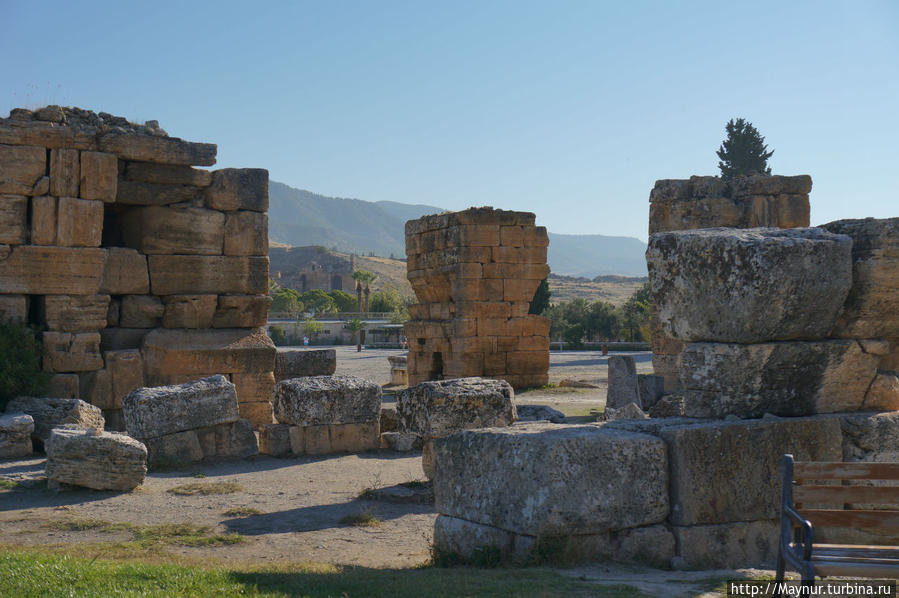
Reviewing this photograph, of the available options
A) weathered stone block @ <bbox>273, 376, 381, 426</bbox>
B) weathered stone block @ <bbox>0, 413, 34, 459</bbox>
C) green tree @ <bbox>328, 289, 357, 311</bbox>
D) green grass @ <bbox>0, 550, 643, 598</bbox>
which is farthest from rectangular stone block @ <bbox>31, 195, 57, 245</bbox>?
green tree @ <bbox>328, 289, 357, 311</bbox>

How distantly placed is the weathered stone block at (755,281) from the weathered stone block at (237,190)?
361 inches

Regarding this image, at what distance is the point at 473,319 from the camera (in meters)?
18.3

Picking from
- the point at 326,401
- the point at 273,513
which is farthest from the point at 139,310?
the point at 273,513

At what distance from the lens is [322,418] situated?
11328 mm

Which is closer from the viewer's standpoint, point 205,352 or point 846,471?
point 846,471

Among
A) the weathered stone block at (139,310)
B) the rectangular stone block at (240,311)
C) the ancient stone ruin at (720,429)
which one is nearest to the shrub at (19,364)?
the weathered stone block at (139,310)

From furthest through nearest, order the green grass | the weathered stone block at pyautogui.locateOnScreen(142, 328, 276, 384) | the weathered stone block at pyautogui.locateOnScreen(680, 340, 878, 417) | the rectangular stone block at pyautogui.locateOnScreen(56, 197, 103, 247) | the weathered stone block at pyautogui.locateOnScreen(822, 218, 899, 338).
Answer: the weathered stone block at pyautogui.locateOnScreen(142, 328, 276, 384)
the rectangular stone block at pyautogui.locateOnScreen(56, 197, 103, 247)
the weathered stone block at pyautogui.locateOnScreen(822, 218, 899, 338)
the weathered stone block at pyautogui.locateOnScreen(680, 340, 878, 417)
the green grass

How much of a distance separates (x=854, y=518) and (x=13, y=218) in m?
11.4

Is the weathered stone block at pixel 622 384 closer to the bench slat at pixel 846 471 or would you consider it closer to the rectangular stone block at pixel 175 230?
the rectangular stone block at pixel 175 230

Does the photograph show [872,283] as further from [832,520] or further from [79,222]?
[79,222]

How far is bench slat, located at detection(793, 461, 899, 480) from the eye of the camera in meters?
4.35

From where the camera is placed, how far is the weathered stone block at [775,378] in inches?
233

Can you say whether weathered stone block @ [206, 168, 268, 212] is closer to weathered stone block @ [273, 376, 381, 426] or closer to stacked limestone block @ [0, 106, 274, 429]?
stacked limestone block @ [0, 106, 274, 429]

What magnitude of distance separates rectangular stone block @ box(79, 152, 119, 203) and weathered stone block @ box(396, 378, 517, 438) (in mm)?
6005
